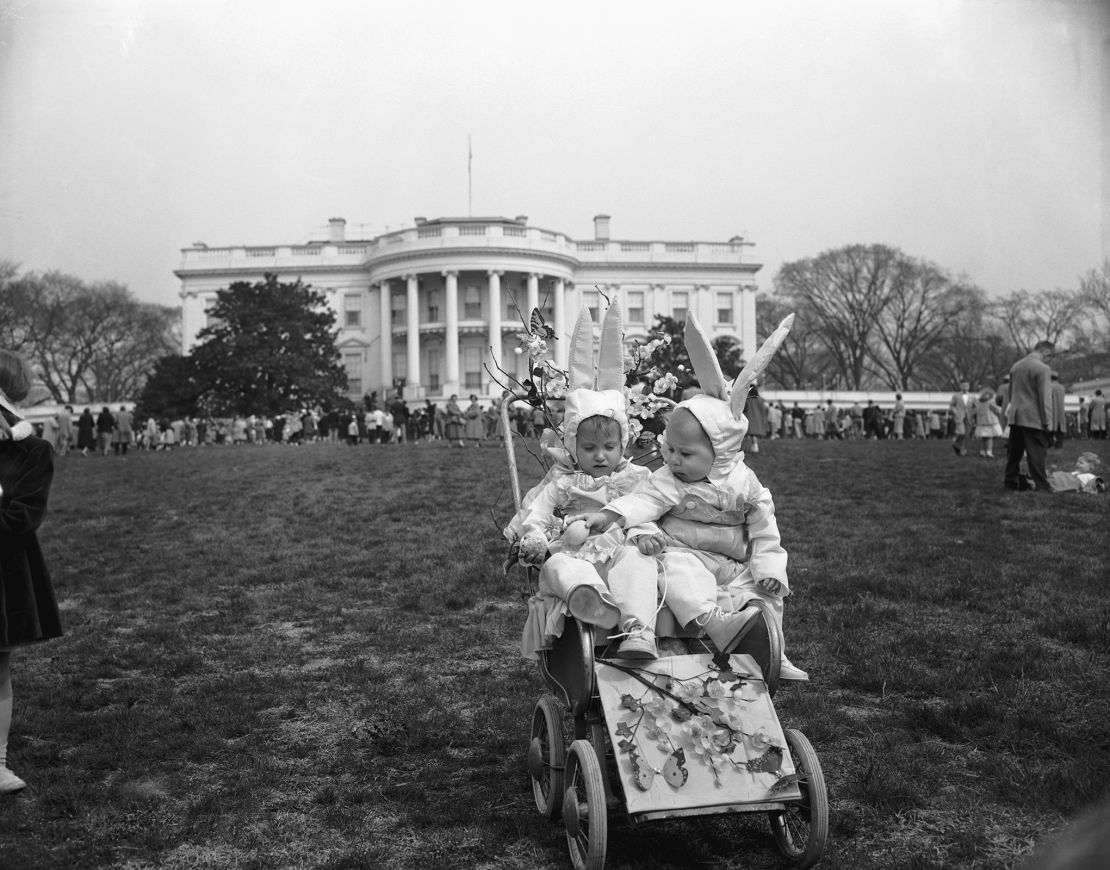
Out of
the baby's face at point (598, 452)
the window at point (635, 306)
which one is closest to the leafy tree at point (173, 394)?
the window at point (635, 306)

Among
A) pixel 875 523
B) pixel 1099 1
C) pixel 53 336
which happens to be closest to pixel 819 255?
pixel 53 336

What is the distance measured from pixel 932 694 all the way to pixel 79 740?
4441mm

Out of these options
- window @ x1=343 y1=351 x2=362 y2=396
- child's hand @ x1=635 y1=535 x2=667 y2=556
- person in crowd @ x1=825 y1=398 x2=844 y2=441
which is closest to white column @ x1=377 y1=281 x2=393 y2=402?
window @ x1=343 y1=351 x2=362 y2=396

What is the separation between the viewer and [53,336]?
59219 mm

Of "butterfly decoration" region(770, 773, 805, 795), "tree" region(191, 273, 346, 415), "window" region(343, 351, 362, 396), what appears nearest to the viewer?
"butterfly decoration" region(770, 773, 805, 795)

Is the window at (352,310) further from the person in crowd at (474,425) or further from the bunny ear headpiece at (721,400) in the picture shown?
the bunny ear headpiece at (721,400)

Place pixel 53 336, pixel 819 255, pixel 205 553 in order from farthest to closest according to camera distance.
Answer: pixel 819 255
pixel 53 336
pixel 205 553

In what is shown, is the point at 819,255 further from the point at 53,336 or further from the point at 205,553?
the point at 205,553

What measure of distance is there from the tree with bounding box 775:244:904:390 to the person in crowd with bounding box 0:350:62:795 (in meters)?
62.0

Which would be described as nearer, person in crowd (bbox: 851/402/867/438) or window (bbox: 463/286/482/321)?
person in crowd (bbox: 851/402/867/438)

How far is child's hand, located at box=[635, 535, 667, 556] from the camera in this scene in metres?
4.00

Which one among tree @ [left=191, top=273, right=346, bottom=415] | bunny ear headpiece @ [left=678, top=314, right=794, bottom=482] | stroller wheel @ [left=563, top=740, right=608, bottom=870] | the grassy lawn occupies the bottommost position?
the grassy lawn

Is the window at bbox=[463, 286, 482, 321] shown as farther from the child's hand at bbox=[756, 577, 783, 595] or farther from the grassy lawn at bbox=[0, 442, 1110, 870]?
the child's hand at bbox=[756, 577, 783, 595]

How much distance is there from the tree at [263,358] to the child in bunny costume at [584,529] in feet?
142
